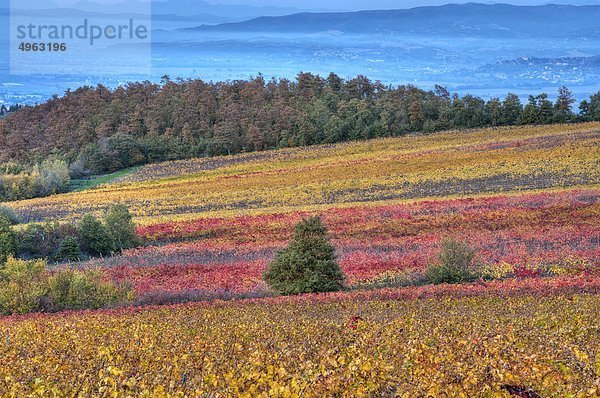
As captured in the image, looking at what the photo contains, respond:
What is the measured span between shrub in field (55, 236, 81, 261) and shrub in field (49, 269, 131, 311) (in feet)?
51.4

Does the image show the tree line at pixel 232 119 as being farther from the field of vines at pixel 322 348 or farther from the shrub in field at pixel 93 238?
the field of vines at pixel 322 348

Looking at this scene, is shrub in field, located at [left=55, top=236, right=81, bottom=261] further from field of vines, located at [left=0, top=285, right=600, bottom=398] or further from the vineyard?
field of vines, located at [left=0, top=285, right=600, bottom=398]

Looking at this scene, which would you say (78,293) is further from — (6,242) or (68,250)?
(68,250)

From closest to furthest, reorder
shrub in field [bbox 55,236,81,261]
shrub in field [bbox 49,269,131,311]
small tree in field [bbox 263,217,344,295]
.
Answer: small tree in field [bbox 263,217,344,295], shrub in field [bbox 49,269,131,311], shrub in field [bbox 55,236,81,261]

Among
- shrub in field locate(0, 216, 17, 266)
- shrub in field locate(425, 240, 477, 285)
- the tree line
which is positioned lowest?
shrub in field locate(0, 216, 17, 266)

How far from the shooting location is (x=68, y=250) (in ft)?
133

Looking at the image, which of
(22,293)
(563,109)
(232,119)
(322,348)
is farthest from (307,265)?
(232,119)

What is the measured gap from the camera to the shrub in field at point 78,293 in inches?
964

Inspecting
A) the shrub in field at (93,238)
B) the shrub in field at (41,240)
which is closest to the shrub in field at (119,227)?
the shrub in field at (93,238)

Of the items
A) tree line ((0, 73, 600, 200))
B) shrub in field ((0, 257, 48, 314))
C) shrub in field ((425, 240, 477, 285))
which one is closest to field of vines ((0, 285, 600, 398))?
shrub in field ((0, 257, 48, 314))

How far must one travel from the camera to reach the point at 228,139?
11419 centimetres

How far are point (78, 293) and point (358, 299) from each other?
35.1ft

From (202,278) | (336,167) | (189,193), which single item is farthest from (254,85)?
(202,278)

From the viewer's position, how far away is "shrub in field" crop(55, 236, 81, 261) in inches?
1586
